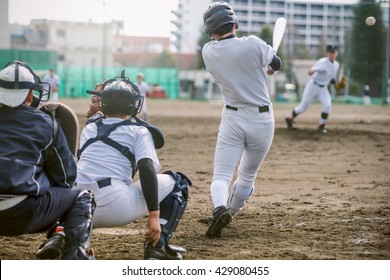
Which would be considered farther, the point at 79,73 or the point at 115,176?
the point at 79,73

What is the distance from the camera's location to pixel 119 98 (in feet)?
14.3

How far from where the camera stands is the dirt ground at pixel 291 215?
191 inches

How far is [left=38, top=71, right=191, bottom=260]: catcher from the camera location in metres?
4.29

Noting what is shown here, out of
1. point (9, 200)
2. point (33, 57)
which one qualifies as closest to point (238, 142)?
point (9, 200)

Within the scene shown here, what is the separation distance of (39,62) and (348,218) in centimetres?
3171

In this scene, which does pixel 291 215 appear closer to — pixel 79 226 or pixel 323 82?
pixel 79 226

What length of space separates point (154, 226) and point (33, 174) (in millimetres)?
791

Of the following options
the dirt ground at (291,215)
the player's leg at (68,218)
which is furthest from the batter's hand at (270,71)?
the player's leg at (68,218)

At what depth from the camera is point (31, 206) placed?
3.89 m

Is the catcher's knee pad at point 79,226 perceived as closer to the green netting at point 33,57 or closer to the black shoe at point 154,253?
the black shoe at point 154,253

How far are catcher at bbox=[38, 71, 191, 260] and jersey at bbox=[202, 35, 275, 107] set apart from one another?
1.10m

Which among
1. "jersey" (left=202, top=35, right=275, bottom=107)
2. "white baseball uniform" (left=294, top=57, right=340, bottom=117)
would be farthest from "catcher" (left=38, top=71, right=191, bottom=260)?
"white baseball uniform" (left=294, top=57, right=340, bottom=117)
